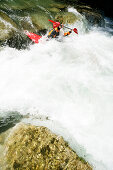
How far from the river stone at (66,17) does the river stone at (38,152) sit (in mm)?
7049

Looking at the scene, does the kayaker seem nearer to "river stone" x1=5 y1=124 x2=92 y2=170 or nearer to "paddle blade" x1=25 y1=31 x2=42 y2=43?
"paddle blade" x1=25 y1=31 x2=42 y2=43

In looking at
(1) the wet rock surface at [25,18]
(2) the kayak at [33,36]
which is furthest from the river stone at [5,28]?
(2) the kayak at [33,36]

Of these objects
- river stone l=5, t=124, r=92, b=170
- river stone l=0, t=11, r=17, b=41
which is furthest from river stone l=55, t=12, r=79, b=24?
river stone l=5, t=124, r=92, b=170

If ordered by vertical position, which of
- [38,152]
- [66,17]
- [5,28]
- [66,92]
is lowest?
[66,92]

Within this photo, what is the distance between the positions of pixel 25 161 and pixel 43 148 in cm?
32

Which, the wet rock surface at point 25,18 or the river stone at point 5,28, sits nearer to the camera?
the river stone at point 5,28

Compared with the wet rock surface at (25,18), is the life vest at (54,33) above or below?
below

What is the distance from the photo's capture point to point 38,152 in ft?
7.14

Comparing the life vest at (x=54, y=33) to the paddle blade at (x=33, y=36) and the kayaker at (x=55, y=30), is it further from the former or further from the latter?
the paddle blade at (x=33, y=36)

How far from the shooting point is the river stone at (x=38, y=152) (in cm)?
208

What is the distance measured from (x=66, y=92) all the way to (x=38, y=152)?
2293mm

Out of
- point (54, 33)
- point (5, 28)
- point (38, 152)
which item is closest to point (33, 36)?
point (54, 33)

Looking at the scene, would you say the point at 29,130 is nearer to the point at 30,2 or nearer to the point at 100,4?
the point at 30,2

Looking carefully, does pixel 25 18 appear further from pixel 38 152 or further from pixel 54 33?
pixel 38 152
